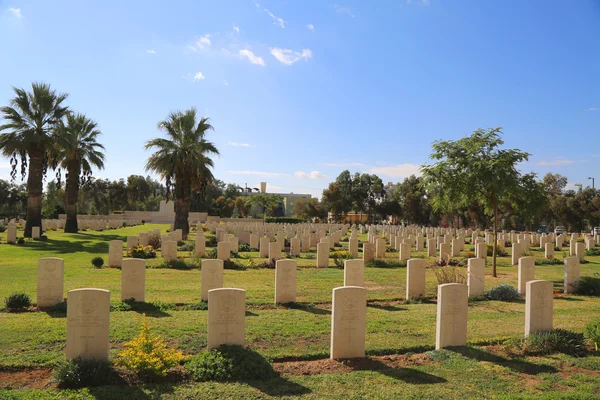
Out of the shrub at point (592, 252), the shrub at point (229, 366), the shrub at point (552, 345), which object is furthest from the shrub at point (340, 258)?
the shrub at point (592, 252)

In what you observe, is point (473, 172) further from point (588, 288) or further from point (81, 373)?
point (81, 373)

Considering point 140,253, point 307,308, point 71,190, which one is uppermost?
point 71,190

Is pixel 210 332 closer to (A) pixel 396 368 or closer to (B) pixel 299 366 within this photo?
(B) pixel 299 366

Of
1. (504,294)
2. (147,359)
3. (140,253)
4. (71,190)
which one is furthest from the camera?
(71,190)

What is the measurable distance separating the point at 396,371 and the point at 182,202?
87.2 ft

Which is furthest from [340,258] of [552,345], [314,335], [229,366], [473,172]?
[229,366]

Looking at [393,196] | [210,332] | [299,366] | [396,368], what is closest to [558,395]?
[396,368]

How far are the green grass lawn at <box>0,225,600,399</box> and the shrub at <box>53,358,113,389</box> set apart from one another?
29 centimetres

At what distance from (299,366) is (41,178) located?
29.1 meters

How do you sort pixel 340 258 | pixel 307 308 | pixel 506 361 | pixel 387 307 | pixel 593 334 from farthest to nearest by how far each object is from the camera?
pixel 340 258
pixel 387 307
pixel 307 308
pixel 593 334
pixel 506 361

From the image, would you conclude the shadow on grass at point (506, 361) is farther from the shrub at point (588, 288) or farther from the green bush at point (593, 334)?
the shrub at point (588, 288)

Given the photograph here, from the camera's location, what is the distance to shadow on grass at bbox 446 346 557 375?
634 centimetres

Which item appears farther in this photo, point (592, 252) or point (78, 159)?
point (78, 159)

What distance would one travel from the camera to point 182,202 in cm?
3084
